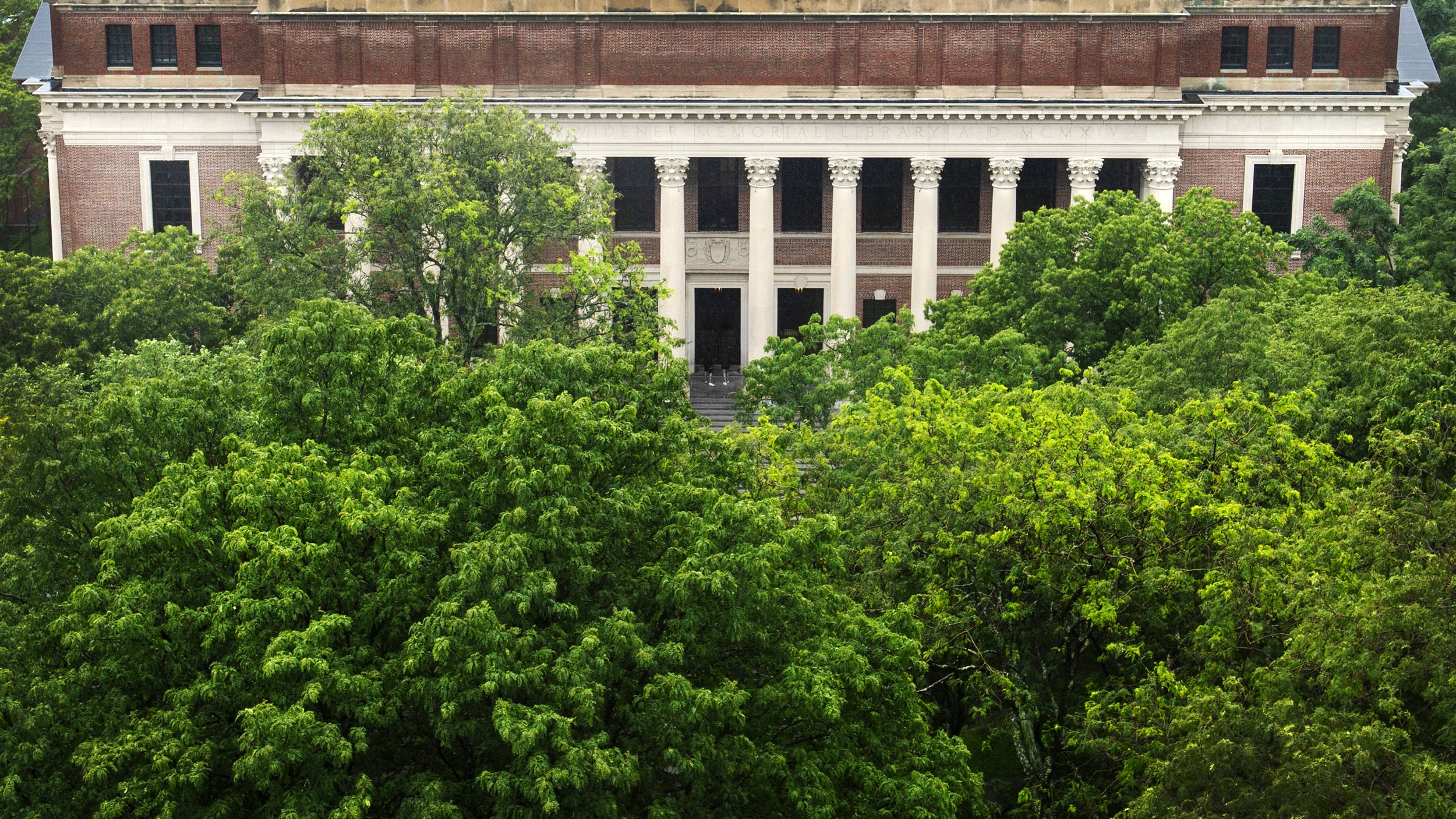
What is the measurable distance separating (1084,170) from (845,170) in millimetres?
9017

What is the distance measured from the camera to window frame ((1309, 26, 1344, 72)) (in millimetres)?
69062

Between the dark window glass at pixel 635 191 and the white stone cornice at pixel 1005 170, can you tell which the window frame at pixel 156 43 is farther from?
the white stone cornice at pixel 1005 170

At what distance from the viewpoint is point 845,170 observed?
66.7m

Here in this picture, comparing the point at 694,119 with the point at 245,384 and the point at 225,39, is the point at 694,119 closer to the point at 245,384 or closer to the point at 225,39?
the point at 225,39

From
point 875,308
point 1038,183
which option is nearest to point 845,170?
point 875,308

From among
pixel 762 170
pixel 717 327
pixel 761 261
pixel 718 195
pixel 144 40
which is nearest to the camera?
pixel 762 170

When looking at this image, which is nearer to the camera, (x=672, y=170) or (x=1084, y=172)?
(x=672, y=170)

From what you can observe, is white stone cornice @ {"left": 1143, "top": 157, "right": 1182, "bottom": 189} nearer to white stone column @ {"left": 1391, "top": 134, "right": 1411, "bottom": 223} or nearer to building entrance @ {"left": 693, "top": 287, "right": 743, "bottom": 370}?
white stone column @ {"left": 1391, "top": 134, "right": 1411, "bottom": 223}

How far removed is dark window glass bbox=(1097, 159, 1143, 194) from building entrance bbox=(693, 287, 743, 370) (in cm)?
1518

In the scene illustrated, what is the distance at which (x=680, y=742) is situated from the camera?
23781 mm

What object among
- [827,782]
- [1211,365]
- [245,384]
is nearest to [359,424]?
[245,384]

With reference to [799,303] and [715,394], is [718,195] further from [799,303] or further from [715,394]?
[715,394]

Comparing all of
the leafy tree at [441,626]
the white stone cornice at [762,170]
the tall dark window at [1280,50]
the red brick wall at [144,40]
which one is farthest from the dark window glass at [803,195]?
the leafy tree at [441,626]

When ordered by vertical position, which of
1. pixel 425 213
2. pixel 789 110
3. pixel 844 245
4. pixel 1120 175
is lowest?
pixel 844 245
